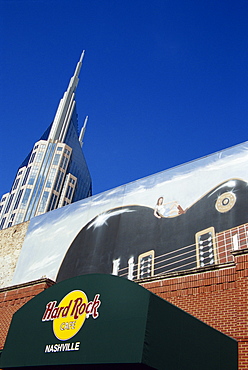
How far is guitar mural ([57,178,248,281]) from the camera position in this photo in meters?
16.2

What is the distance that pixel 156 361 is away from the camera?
304 inches

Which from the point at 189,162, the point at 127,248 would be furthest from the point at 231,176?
the point at 127,248

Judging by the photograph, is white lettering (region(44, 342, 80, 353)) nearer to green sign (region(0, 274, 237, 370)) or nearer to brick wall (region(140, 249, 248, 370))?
green sign (region(0, 274, 237, 370))

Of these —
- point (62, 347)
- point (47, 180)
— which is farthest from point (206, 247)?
point (47, 180)

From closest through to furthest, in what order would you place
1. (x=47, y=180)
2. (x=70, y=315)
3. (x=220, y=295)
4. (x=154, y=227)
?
(x=70, y=315) → (x=220, y=295) → (x=154, y=227) → (x=47, y=180)

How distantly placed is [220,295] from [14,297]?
833 centimetres

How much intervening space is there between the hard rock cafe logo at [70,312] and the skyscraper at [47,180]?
101746 millimetres

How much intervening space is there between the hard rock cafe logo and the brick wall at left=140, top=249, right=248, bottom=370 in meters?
3.37

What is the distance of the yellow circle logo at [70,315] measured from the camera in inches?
346

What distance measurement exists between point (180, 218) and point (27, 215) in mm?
96365

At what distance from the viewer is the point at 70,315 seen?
29.9 ft

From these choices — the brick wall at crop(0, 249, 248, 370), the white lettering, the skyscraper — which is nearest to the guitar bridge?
→ the brick wall at crop(0, 249, 248, 370)

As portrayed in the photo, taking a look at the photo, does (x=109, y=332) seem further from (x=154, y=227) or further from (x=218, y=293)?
(x=154, y=227)

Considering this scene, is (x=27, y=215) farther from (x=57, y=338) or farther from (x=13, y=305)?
(x=57, y=338)
